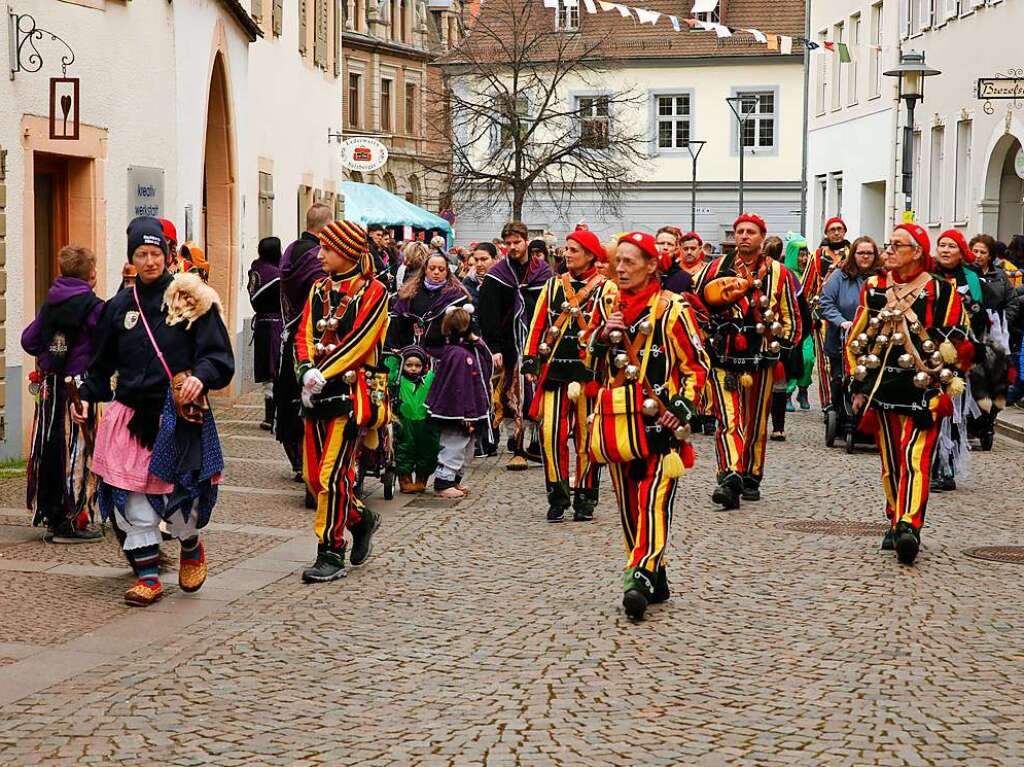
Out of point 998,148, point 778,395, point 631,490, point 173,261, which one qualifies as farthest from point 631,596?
point 998,148

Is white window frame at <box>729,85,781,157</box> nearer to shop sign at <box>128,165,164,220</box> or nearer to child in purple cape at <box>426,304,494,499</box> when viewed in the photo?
shop sign at <box>128,165,164,220</box>

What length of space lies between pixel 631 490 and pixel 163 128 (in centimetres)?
1036

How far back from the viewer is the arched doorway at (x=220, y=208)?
2109 cm

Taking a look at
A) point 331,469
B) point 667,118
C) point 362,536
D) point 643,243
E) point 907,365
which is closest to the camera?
point 643,243

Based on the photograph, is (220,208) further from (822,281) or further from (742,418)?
(742,418)

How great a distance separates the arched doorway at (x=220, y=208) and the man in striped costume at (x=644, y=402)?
1351 centimetres

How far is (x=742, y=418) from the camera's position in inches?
476

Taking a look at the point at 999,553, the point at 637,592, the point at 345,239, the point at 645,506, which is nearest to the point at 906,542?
the point at 999,553

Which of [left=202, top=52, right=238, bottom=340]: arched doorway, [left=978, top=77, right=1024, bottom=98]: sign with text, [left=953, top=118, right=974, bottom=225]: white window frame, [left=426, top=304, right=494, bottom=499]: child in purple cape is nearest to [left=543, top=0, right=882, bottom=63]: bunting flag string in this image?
[left=953, top=118, right=974, bottom=225]: white window frame

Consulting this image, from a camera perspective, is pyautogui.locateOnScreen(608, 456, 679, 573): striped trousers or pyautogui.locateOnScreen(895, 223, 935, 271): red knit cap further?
pyautogui.locateOnScreen(895, 223, 935, 271): red knit cap

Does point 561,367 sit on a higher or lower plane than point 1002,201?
lower

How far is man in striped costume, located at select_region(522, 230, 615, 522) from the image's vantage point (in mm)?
11352

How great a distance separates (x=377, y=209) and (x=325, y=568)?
27532 millimetres

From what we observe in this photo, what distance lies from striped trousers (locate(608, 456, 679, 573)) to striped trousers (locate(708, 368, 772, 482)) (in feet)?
12.4
